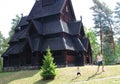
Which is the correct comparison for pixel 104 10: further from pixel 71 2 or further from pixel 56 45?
pixel 56 45

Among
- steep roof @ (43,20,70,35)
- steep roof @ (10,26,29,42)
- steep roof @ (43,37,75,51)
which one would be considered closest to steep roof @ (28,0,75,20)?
steep roof @ (43,20,70,35)

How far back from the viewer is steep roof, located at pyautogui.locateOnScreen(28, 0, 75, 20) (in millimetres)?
37250

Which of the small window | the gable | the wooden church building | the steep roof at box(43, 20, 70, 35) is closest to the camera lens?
the wooden church building

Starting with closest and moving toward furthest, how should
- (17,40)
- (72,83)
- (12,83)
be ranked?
1. (72,83)
2. (12,83)
3. (17,40)

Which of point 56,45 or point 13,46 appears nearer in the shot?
point 56,45

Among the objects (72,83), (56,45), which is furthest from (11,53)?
(72,83)

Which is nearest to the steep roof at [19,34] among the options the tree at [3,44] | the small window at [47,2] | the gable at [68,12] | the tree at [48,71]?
the small window at [47,2]

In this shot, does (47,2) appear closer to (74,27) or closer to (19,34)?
(74,27)

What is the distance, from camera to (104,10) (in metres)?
57.6

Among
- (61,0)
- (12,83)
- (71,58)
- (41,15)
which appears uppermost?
Result: (61,0)

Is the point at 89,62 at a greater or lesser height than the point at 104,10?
lesser

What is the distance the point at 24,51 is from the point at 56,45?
17.9ft

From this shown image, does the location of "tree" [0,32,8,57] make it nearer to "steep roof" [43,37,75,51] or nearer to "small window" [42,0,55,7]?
"small window" [42,0,55,7]

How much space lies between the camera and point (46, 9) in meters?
39.0
